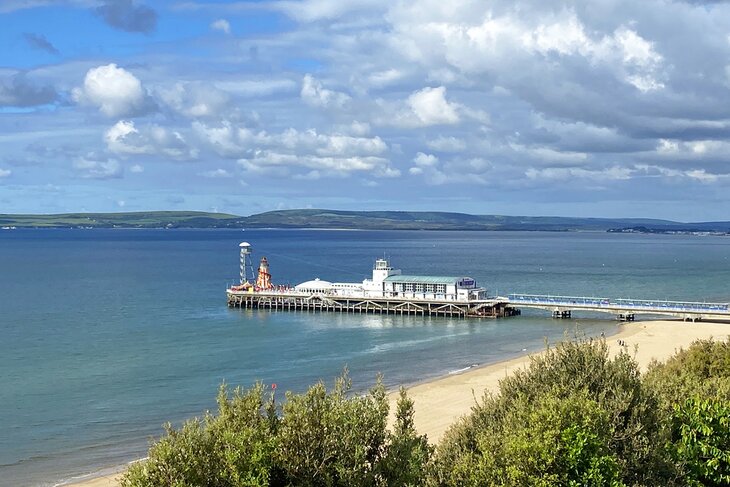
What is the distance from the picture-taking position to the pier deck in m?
78.2

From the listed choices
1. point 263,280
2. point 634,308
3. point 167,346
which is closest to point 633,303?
point 634,308

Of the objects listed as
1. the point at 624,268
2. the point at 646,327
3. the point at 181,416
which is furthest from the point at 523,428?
the point at 624,268

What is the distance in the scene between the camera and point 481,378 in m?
46.9

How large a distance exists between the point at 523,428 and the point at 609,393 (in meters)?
2.49

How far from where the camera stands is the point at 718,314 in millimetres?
69562

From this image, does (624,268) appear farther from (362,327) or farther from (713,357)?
(713,357)

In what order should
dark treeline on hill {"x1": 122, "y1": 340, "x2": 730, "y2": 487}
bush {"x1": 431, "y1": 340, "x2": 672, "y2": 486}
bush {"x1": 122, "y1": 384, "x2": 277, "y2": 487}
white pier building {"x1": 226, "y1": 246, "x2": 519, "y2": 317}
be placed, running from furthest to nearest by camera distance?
1. white pier building {"x1": 226, "y1": 246, "x2": 519, "y2": 317}
2. bush {"x1": 431, "y1": 340, "x2": 672, "y2": 486}
3. dark treeline on hill {"x1": 122, "y1": 340, "x2": 730, "y2": 487}
4. bush {"x1": 122, "y1": 384, "x2": 277, "y2": 487}

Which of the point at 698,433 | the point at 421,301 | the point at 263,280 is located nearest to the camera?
the point at 698,433

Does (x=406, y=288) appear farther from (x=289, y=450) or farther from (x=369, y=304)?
(x=289, y=450)

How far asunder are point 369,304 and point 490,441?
6812 centimetres

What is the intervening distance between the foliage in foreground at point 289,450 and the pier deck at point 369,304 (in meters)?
64.7

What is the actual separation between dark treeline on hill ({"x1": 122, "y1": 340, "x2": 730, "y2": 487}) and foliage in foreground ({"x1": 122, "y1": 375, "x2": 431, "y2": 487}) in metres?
0.02

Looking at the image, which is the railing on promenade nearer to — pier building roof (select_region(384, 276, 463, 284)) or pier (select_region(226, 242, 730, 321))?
pier (select_region(226, 242, 730, 321))

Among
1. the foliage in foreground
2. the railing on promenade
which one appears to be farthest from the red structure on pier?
the foliage in foreground
